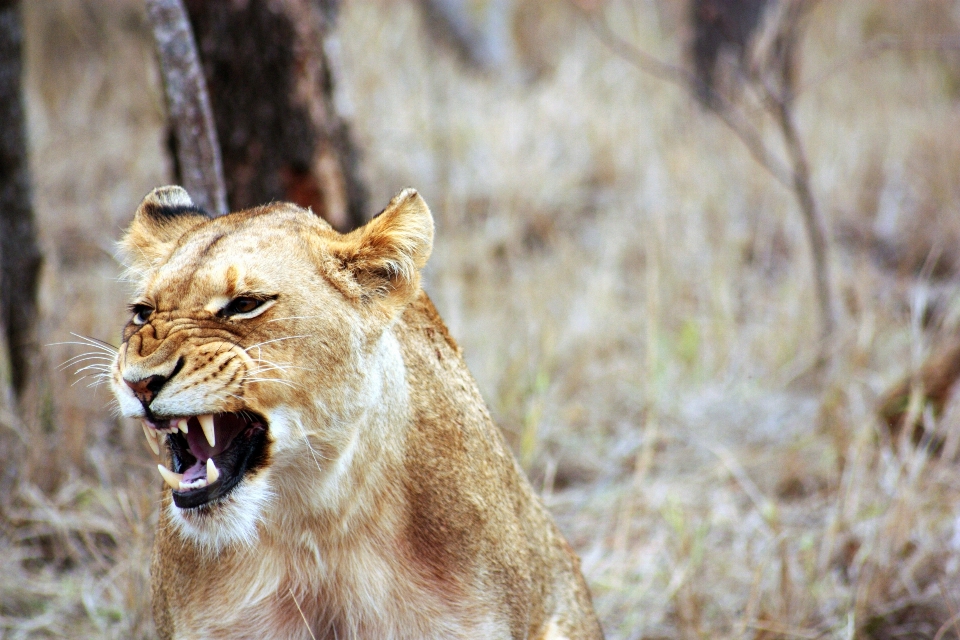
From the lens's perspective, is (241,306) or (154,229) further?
(154,229)

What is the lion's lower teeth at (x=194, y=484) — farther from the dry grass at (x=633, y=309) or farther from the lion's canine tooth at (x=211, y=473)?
the dry grass at (x=633, y=309)

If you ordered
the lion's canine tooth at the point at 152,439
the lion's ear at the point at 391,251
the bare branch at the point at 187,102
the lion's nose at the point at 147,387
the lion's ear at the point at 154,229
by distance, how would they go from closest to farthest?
the lion's nose at the point at 147,387
the lion's canine tooth at the point at 152,439
the lion's ear at the point at 391,251
the lion's ear at the point at 154,229
the bare branch at the point at 187,102

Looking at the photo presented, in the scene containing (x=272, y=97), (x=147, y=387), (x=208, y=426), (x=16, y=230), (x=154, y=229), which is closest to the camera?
(x=147, y=387)

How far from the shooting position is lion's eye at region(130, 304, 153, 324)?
2.27 m

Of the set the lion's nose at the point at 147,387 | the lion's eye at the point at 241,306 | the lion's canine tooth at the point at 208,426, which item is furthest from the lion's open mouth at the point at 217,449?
the lion's eye at the point at 241,306

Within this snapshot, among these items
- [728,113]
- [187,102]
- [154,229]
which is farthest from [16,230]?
[728,113]

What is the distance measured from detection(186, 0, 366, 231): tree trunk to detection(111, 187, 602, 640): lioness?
1408 mm

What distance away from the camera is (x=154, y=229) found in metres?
2.62

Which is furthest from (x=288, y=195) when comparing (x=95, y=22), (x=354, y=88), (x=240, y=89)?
(x=95, y=22)

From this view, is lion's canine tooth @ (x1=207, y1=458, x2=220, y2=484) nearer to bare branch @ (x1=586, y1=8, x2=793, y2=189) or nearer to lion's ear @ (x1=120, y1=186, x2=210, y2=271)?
lion's ear @ (x1=120, y1=186, x2=210, y2=271)

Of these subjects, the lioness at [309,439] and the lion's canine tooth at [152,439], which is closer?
the lioness at [309,439]

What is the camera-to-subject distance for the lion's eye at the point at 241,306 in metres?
2.20

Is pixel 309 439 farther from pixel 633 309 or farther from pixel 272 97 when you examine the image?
pixel 633 309

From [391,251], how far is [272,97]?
201 centimetres
